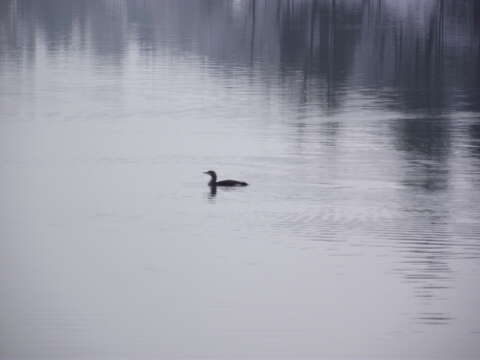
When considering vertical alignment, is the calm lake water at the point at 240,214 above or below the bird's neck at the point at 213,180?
below

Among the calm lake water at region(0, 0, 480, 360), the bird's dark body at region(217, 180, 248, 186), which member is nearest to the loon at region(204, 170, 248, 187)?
the bird's dark body at region(217, 180, 248, 186)

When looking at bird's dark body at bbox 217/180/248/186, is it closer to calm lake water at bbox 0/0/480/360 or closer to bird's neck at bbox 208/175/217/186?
bird's neck at bbox 208/175/217/186

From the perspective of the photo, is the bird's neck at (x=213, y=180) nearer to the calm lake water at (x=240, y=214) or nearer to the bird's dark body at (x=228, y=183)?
the bird's dark body at (x=228, y=183)

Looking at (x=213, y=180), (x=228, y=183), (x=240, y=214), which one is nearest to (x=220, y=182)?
(x=228, y=183)

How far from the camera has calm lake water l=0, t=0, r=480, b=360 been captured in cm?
1788

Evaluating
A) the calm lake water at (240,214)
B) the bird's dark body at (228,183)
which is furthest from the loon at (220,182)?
the calm lake water at (240,214)

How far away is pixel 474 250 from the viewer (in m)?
22.4

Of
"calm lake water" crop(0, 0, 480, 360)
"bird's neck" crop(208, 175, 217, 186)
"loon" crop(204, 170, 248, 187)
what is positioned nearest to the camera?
"calm lake water" crop(0, 0, 480, 360)

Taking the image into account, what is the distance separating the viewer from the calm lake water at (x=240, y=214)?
17.9 meters

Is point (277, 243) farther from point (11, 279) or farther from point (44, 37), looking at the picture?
point (44, 37)

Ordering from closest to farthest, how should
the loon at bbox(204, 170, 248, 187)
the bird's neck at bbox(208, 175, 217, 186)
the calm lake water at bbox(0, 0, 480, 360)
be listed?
the calm lake water at bbox(0, 0, 480, 360), the loon at bbox(204, 170, 248, 187), the bird's neck at bbox(208, 175, 217, 186)

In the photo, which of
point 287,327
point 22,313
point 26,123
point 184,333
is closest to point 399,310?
point 287,327

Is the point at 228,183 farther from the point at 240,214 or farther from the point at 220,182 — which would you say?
the point at 240,214

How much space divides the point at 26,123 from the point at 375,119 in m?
11.3
